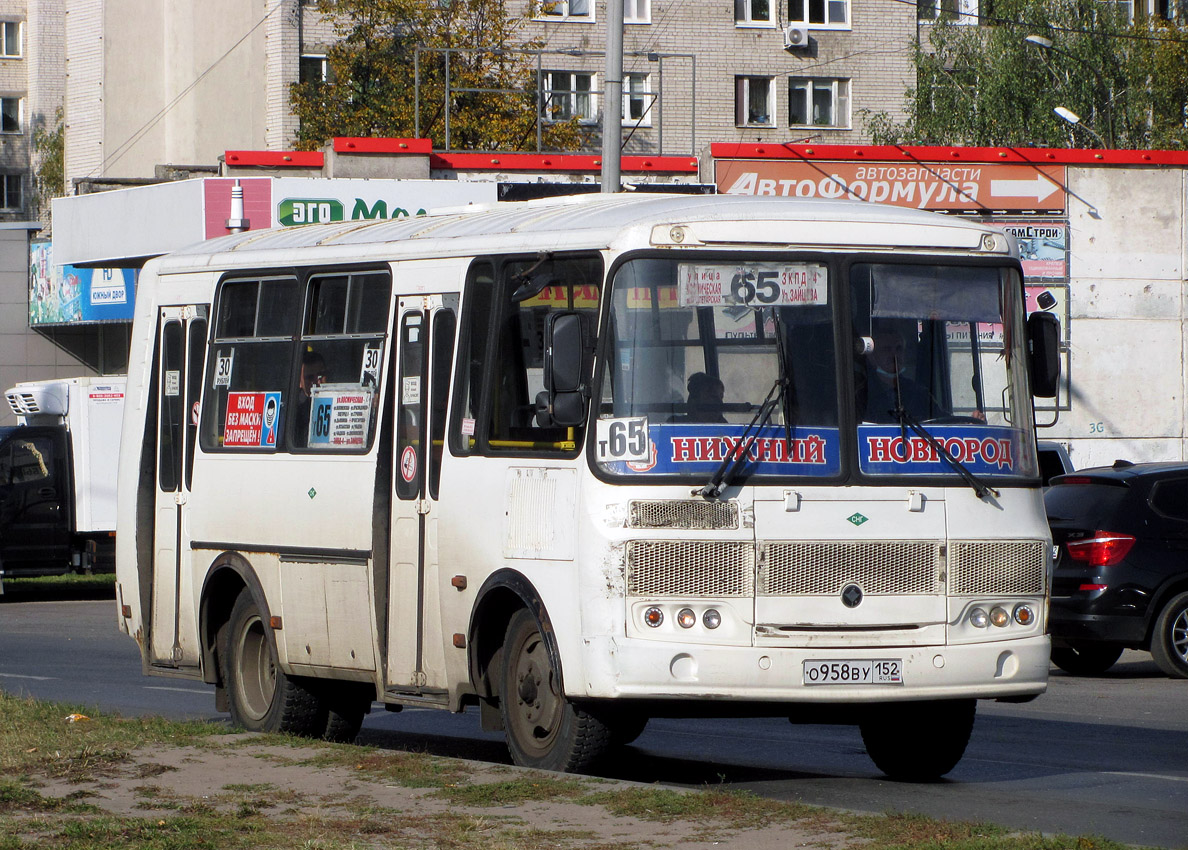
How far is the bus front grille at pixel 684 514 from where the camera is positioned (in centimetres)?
855

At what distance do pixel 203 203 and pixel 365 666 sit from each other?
16.3m

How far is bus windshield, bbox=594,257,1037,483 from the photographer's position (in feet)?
28.5

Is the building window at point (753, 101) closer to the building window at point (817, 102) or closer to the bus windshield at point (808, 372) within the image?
the building window at point (817, 102)

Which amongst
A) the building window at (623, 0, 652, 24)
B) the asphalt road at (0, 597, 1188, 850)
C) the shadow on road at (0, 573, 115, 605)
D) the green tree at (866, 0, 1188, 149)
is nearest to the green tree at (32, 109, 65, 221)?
the building window at (623, 0, 652, 24)

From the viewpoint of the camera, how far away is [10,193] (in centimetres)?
7656

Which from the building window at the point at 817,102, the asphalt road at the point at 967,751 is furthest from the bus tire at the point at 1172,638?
the building window at the point at 817,102

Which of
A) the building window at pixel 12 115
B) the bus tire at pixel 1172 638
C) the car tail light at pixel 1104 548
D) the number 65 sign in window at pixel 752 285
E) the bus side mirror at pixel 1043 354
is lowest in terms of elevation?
the bus tire at pixel 1172 638

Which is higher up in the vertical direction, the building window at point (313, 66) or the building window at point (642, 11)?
the building window at point (642, 11)

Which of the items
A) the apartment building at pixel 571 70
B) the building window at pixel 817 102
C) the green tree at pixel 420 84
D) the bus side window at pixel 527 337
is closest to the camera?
the bus side window at pixel 527 337

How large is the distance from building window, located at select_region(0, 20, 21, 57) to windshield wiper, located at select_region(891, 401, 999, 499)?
70873 mm

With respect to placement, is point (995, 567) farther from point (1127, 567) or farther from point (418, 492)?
point (1127, 567)

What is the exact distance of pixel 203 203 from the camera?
2575 cm

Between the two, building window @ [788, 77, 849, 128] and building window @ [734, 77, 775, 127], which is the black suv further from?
building window @ [788, 77, 849, 128]

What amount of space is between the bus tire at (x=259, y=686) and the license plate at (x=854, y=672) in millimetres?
3618
